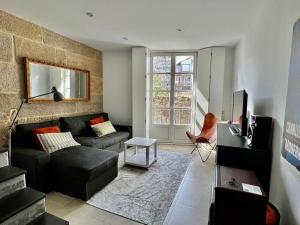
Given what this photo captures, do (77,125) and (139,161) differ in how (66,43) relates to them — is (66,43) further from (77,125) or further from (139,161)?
(139,161)

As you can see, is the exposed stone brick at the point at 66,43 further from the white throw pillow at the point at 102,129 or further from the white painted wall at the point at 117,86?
the white throw pillow at the point at 102,129

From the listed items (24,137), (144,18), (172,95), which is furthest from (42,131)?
(172,95)

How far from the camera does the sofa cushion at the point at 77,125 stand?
352cm

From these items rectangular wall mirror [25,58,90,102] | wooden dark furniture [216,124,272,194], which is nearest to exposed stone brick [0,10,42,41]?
rectangular wall mirror [25,58,90,102]

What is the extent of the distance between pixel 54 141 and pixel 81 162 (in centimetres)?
79

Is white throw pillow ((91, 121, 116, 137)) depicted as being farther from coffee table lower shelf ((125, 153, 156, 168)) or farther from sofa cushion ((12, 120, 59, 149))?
sofa cushion ((12, 120, 59, 149))

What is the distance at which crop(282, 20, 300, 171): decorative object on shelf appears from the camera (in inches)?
47.4

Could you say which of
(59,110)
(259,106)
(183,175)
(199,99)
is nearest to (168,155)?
(183,175)

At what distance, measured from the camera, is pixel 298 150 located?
1166 mm

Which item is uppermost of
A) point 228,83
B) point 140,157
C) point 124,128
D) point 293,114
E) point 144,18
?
point 144,18

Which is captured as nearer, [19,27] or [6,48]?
[6,48]

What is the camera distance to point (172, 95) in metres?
4.84

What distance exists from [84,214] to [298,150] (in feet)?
6.85

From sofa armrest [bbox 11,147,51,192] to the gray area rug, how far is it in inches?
27.6
